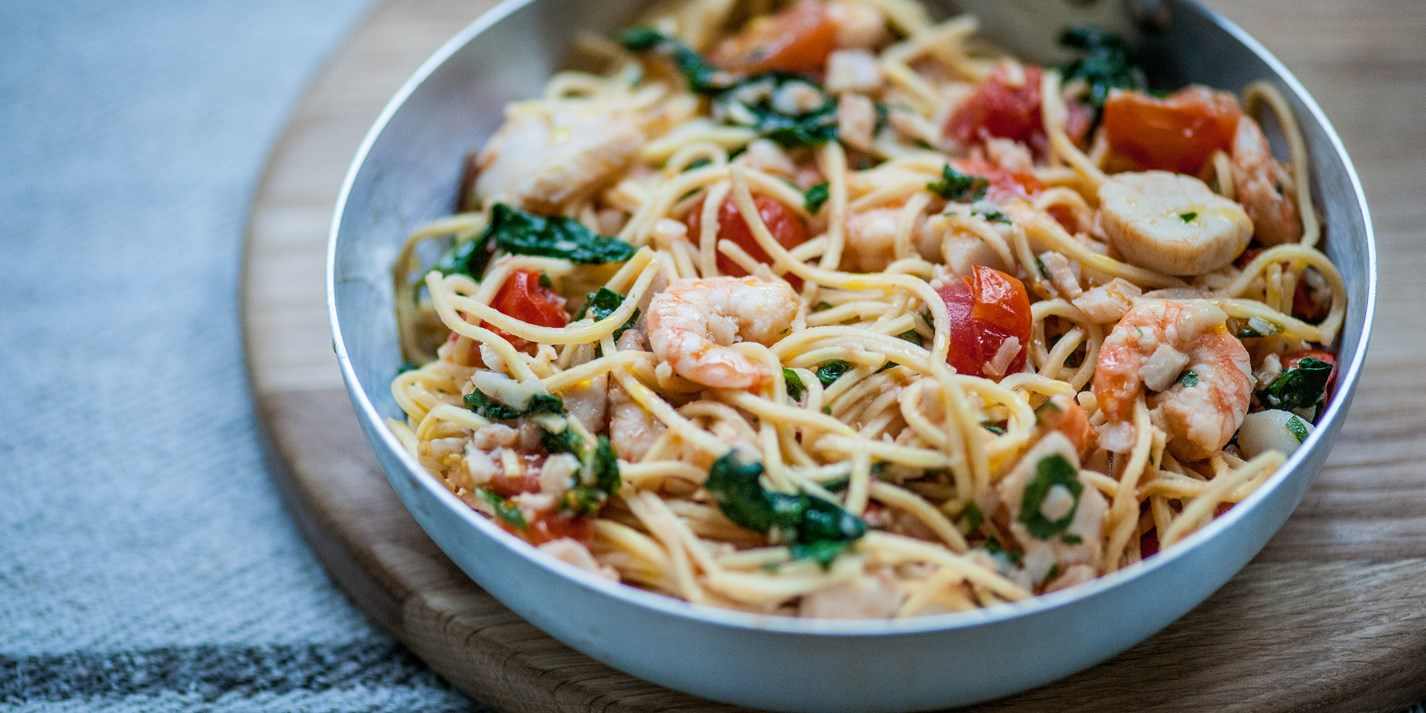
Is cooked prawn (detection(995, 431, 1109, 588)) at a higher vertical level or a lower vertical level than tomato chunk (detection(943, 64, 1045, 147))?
lower

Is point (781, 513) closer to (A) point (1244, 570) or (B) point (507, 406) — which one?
(B) point (507, 406)

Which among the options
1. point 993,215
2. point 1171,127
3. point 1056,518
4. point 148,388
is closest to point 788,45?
point 993,215

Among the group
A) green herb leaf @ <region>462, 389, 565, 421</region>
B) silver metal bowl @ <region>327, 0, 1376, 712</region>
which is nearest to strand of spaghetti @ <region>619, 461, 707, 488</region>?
green herb leaf @ <region>462, 389, 565, 421</region>

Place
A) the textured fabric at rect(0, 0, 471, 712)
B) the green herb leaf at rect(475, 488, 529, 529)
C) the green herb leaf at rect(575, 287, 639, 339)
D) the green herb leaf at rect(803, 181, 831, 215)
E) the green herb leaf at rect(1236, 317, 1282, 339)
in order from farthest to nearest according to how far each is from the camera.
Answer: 1. the green herb leaf at rect(803, 181, 831, 215)
2. the textured fabric at rect(0, 0, 471, 712)
3. the green herb leaf at rect(575, 287, 639, 339)
4. the green herb leaf at rect(1236, 317, 1282, 339)
5. the green herb leaf at rect(475, 488, 529, 529)

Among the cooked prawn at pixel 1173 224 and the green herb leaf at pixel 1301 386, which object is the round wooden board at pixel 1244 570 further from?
the cooked prawn at pixel 1173 224

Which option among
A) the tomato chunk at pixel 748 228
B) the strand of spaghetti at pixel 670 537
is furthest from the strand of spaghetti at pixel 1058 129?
the strand of spaghetti at pixel 670 537

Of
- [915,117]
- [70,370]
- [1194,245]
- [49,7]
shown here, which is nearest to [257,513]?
[70,370]

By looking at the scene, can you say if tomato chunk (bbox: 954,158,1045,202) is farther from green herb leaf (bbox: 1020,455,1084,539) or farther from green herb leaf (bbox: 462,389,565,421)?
green herb leaf (bbox: 462,389,565,421)

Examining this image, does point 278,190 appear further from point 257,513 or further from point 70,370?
point 257,513
